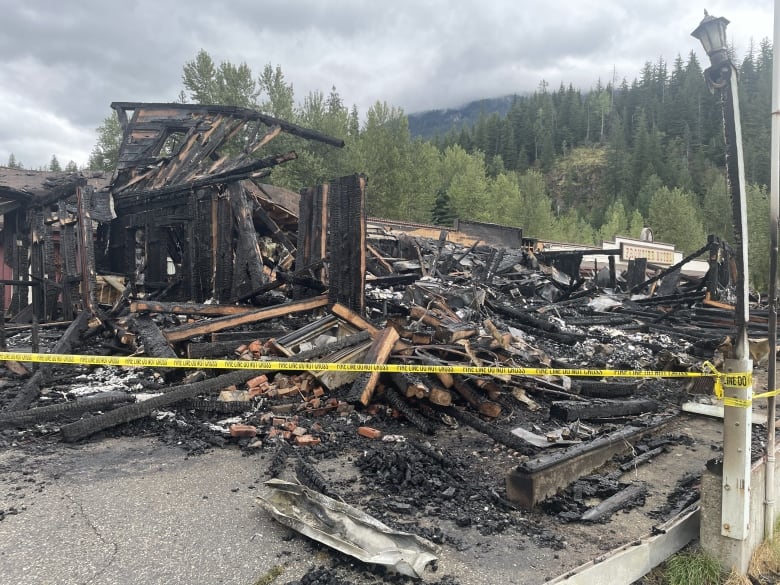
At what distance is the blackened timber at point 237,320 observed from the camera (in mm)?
6984

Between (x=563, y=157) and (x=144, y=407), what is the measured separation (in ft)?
400

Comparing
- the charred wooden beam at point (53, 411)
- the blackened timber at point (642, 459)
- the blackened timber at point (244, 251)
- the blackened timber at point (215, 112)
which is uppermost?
the blackened timber at point (215, 112)

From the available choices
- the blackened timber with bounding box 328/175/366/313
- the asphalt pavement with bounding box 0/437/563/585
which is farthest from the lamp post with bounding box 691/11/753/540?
the blackened timber with bounding box 328/175/366/313

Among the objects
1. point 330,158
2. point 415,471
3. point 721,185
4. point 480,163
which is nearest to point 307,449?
point 415,471

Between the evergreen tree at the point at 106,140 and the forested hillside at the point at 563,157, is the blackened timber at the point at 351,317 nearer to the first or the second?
the forested hillside at the point at 563,157

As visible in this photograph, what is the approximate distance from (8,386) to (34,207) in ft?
22.2

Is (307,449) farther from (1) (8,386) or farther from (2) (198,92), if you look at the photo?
(2) (198,92)

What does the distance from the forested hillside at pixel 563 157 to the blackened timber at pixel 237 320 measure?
19.9 ft

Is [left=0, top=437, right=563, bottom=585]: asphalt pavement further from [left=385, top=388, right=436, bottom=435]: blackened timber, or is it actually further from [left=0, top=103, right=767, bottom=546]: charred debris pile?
[left=385, top=388, right=436, bottom=435]: blackened timber

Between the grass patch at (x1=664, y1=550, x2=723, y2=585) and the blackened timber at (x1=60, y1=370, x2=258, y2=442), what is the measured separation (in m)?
4.66

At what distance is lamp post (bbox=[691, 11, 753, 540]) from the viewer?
2834mm

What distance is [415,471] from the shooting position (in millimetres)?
4090

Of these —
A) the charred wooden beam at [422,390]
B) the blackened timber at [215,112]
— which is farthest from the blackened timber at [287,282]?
the blackened timber at [215,112]

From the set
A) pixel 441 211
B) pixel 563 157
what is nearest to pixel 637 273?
pixel 441 211
